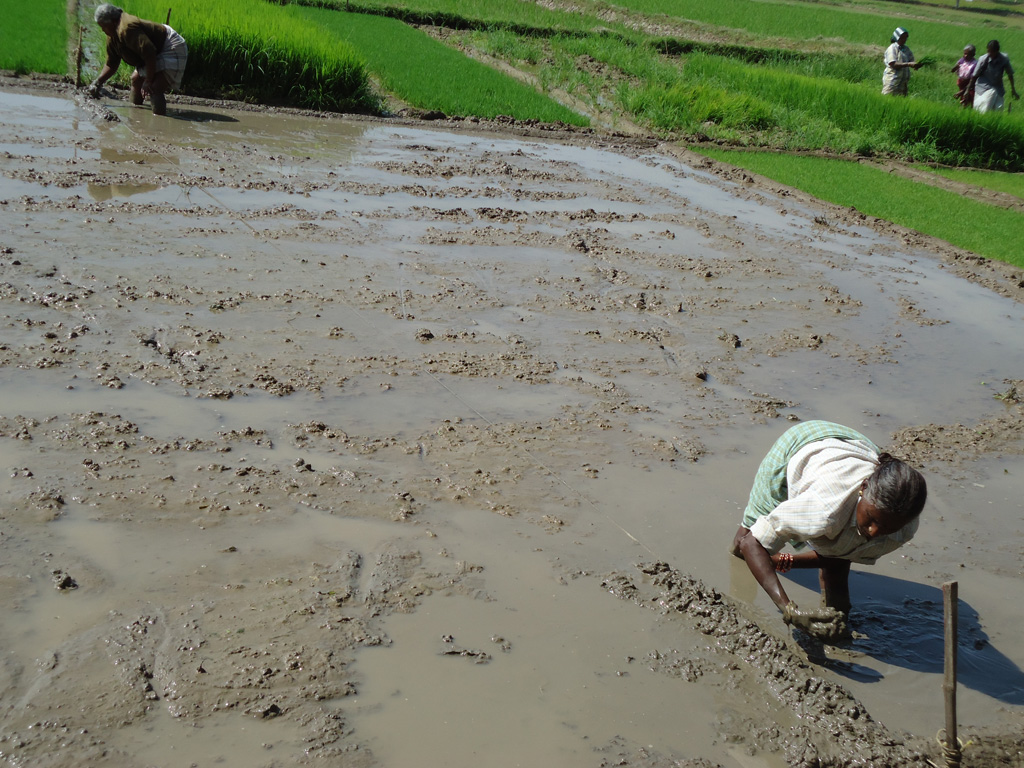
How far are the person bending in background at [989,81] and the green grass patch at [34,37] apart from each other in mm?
13476

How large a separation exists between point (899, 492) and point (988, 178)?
458 inches

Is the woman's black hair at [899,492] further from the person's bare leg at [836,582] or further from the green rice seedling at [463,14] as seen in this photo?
the green rice seedling at [463,14]

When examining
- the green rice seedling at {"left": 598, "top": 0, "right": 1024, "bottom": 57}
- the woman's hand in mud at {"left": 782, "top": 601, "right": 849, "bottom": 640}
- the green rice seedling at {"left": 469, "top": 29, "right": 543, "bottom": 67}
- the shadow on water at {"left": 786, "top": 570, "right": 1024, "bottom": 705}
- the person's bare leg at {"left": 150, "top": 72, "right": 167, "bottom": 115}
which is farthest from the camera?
the green rice seedling at {"left": 598, "top": 0, "right": 1024, "bottom": 57}

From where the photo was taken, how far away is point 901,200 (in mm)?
10266

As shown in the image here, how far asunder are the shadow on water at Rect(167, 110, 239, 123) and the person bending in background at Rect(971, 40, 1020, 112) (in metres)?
11.4

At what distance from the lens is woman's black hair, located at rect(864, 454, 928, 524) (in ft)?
8.21

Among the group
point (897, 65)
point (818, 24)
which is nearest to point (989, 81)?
point (897, 65)

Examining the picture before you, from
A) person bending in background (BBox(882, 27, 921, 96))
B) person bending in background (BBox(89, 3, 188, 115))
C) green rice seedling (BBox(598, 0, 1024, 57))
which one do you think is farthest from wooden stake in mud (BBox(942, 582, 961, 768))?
green rice seedling (BBox(598, 0, 1024, 57))

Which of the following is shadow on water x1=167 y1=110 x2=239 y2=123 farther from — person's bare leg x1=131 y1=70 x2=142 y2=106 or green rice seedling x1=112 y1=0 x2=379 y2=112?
green rice seedling x1=112 y1=0 x2=379 y2=112

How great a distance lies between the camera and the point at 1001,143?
13398 mm

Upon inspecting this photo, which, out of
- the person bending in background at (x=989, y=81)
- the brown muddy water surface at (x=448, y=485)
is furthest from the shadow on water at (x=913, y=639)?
the person bending in background at (x=989, y=81)

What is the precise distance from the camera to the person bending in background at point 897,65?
15.0m

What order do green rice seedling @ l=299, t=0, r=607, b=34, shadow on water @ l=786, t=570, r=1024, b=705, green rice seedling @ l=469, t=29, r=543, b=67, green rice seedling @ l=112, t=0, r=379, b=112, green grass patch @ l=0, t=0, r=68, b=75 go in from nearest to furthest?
shadow on water @ l=786, t=570, r=1024, b=705, green grass patch @ l=0, t=0, r=68, b=75, green rice seedling @ l=112, t=0, r=379, b=112, green rice seedling @ l=469, t=29, r=543, b=67, green rice seedling @ l=299, t=0, r=607, b=34

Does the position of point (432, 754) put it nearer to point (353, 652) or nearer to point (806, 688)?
point (353, 652)
